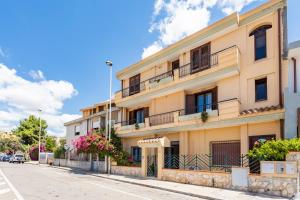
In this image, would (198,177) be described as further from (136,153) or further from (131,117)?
(131,117)

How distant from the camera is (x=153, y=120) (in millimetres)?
27109

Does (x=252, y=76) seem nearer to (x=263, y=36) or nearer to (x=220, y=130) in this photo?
(x=263, y=36)

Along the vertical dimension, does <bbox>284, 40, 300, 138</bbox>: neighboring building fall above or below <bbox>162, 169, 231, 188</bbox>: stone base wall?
above

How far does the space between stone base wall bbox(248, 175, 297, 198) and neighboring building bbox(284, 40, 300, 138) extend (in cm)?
255

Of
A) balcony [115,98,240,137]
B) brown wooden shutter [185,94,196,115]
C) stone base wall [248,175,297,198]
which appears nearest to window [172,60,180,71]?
brown wooden shutter [185,94,196,115]

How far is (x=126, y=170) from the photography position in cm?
2645

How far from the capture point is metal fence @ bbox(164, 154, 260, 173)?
19641 millimetres

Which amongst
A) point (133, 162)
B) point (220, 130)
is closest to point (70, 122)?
point (133, 162)

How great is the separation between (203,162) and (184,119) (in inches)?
126

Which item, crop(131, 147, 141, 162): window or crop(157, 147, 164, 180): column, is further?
crop(131, 147, 141, 162): window

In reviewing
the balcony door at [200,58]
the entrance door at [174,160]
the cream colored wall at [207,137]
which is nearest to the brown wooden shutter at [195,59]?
the balcony door at [200,58]

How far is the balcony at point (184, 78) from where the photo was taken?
65.0 feet

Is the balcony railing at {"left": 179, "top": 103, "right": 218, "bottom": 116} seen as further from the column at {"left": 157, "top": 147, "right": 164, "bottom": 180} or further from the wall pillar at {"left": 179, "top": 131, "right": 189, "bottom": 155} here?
the column at {"left": 157, "top": 147, "right": 164, "bottom": 180}

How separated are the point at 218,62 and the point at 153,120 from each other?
8729 mm
